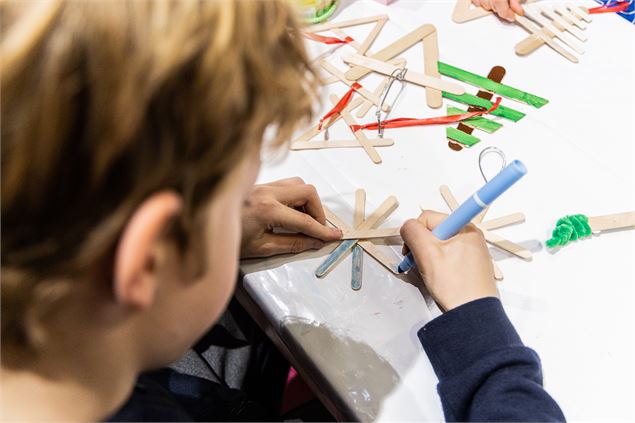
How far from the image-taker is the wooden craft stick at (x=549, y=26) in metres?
0.89

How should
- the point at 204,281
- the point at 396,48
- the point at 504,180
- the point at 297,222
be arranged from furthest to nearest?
the point at 396,48, the point at 297,222, the point at 504,180, the point at 204,281

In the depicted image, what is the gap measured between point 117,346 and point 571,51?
85cm

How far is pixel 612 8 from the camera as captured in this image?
96 cm

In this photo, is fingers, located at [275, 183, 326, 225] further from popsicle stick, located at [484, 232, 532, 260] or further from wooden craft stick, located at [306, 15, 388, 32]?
wooden craft stick, located at [306, 15, 388, 32]

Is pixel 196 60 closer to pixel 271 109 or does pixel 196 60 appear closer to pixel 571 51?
pixel 271 109

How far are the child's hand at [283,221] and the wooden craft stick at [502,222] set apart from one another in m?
0.20

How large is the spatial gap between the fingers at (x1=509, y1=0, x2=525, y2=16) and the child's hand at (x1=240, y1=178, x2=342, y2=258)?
0.54 metres

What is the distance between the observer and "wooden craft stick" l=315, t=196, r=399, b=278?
0.65 meters

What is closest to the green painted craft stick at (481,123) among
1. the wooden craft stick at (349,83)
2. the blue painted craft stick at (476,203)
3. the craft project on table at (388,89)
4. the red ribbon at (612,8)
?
the craft project on table at (388,89)

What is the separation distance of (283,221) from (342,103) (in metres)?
0.25

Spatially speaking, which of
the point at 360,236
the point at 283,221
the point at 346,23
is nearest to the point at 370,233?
the point at 360,236

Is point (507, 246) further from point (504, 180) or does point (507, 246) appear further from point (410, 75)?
point (410, 75)

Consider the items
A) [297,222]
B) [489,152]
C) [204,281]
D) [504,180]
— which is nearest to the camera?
[204,281]

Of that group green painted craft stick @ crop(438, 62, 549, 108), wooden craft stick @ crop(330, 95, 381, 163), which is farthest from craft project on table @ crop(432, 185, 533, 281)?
green painted craft stick @ crop(438, 62, 549, 108)
